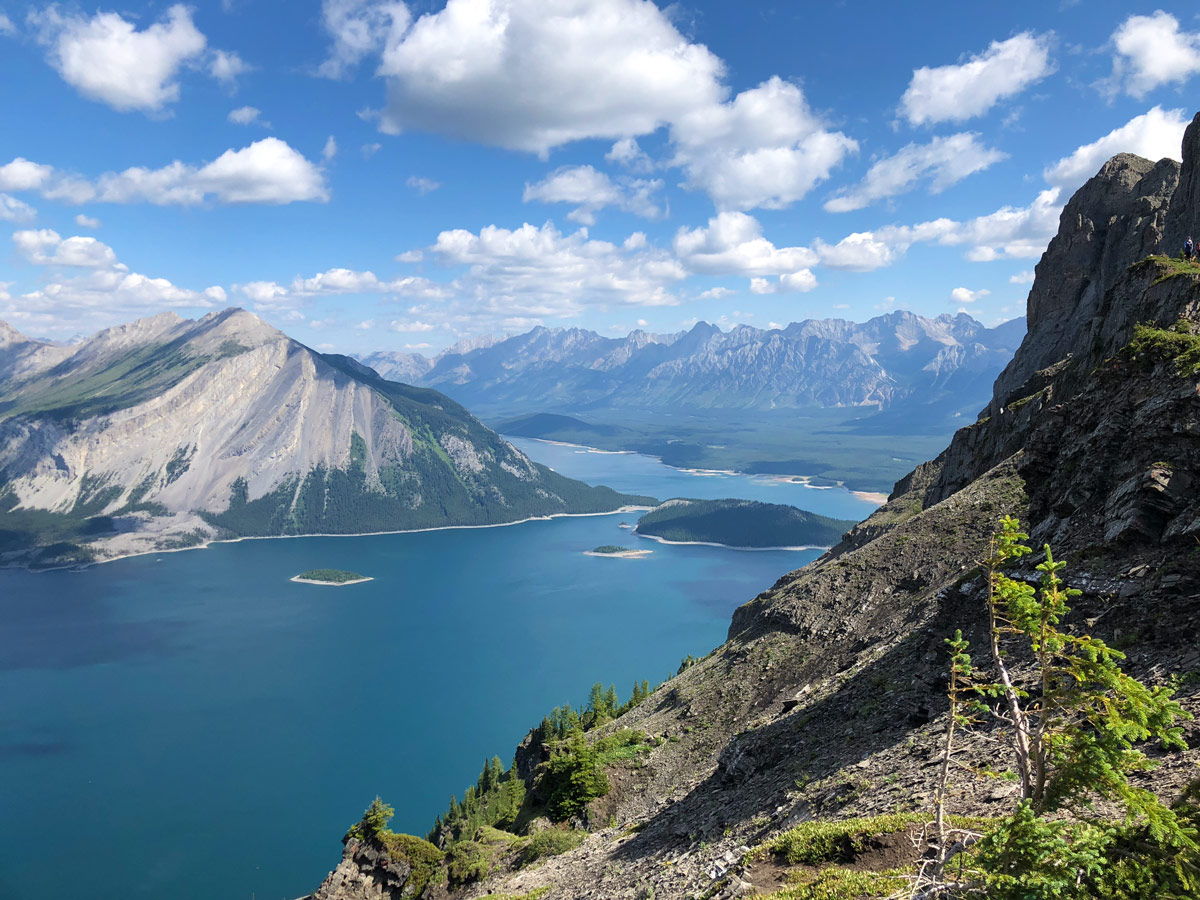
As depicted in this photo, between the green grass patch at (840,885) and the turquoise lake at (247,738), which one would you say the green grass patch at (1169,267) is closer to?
the green grass patch at (840,885)

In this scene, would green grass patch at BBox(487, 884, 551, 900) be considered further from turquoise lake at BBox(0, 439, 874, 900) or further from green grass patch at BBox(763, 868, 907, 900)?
turquoise lake at BBox(0, 439, 874, 900)

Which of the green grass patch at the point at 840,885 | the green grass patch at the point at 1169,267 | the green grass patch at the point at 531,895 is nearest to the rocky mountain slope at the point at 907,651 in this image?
the green grass patch at the point at 1169,267

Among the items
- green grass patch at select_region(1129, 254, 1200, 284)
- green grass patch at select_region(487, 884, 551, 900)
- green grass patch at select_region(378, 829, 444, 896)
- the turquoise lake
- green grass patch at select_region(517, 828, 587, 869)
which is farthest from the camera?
the turquoise lake

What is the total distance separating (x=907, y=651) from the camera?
3195 cm

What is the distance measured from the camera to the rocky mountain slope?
20109 millimetres

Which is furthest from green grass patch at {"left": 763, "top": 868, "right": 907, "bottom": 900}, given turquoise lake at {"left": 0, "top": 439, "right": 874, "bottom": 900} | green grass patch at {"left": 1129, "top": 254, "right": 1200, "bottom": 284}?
turquoise lake at {"left": 0, "top": 439, "right": 874, "bottom": 900}

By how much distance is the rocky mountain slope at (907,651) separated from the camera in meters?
20.1

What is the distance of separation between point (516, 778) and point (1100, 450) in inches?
2482

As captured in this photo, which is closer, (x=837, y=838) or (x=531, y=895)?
(x=837, y=838)

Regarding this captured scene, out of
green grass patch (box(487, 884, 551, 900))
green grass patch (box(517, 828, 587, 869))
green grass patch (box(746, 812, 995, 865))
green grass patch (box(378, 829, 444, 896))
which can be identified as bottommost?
green grass patch (box(378, 829, 444, 896))

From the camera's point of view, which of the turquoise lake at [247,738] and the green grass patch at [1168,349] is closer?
the green grass patch at [1168,349]

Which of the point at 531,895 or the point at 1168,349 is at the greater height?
the point at 1168,349

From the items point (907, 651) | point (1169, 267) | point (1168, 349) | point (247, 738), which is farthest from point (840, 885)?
point (247, 738)

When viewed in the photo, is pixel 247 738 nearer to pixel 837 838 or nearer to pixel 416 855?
pixel 416 855
